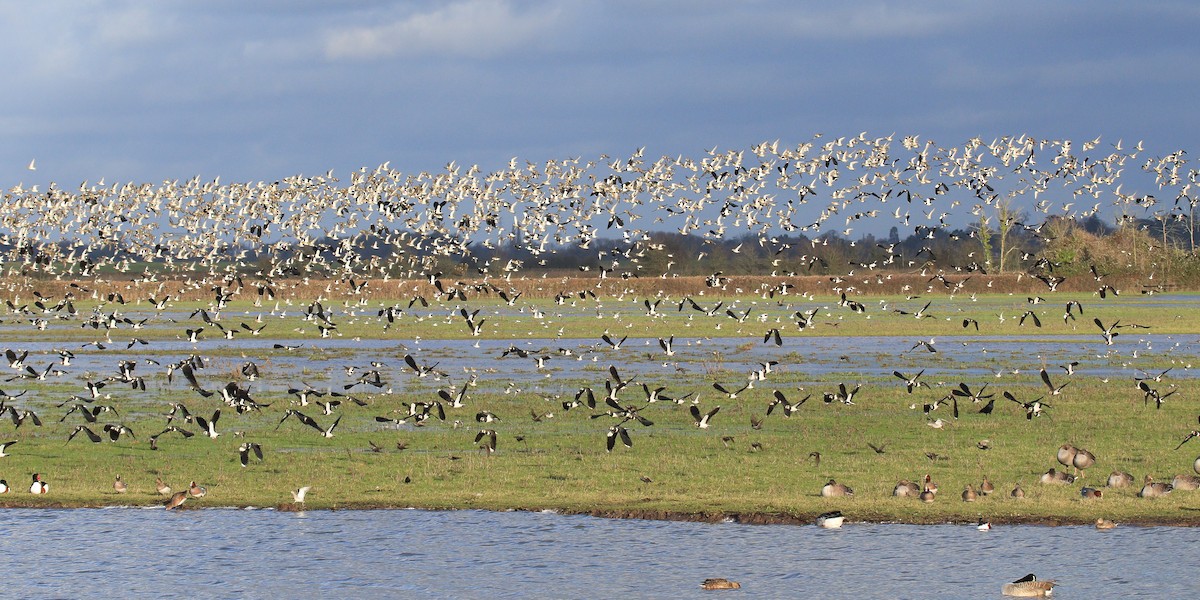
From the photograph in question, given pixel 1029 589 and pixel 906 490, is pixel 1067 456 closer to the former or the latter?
pixel 906 490

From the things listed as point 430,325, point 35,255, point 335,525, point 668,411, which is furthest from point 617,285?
point 335,525

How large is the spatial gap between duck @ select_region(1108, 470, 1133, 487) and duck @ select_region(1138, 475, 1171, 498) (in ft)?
1.24

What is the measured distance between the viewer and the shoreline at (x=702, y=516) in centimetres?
1842

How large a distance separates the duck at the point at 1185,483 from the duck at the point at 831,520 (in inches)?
208

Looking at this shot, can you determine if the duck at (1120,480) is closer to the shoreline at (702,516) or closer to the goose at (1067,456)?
the goose at (1067,456)

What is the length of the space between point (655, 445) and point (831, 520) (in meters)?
7.89

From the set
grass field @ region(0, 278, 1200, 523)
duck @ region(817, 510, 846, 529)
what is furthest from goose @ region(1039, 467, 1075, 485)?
duck @ region(817, 510, 846, 529)


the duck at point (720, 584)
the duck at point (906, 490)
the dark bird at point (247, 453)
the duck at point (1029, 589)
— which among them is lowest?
the duck at point (1029, 589)

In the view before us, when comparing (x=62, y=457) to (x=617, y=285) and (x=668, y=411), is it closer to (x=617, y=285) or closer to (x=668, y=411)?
(x=668, y=411)

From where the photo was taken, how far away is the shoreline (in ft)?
60.4

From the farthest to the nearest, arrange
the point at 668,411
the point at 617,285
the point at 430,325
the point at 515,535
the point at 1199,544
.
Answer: the point at 617,285, the point at 430,325, the point at 668,411, the point at 515,535, the point at 1199,544

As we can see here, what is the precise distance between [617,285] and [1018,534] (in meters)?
107

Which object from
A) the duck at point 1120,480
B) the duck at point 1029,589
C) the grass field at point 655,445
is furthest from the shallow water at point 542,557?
the duck at point 1120,480

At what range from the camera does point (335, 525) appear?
19.1 meters
